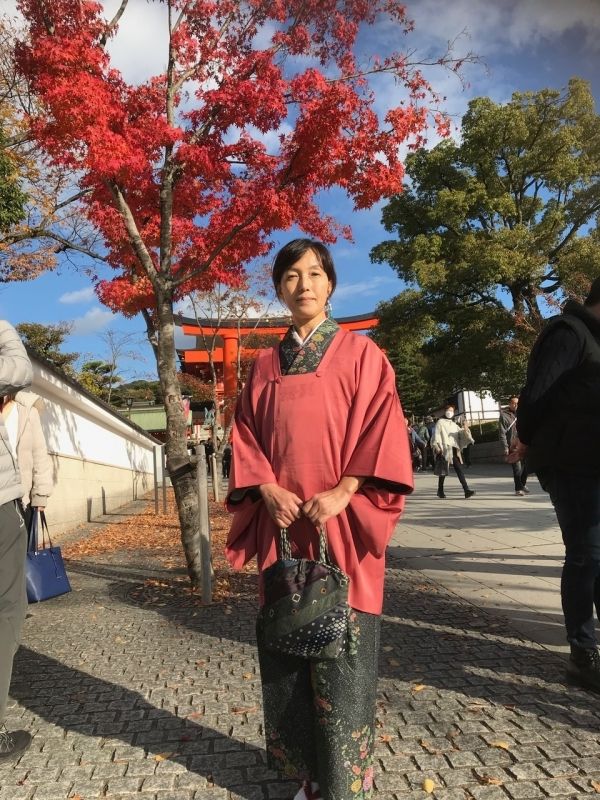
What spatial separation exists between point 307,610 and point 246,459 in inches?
21.2

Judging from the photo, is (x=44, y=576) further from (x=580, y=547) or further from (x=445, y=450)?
(x=445, y=450)

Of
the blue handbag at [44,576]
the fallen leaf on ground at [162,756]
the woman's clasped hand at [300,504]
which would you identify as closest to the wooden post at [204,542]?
the blue handbag at [44,576]

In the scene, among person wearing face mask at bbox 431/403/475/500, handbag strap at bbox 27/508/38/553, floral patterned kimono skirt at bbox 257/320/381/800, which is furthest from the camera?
person wearing face mask at bbox 431/403/475/500

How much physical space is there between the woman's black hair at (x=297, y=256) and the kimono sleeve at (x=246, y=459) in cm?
38

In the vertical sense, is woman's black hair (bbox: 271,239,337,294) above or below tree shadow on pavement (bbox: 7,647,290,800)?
above

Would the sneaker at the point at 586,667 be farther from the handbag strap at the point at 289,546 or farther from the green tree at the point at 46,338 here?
the green tree at the point at 46,338

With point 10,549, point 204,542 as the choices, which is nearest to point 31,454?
point 204,542

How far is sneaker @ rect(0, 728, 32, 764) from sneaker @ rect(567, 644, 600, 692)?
2.52m

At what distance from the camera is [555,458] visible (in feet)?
9.05

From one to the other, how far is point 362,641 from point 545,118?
68.0 ft

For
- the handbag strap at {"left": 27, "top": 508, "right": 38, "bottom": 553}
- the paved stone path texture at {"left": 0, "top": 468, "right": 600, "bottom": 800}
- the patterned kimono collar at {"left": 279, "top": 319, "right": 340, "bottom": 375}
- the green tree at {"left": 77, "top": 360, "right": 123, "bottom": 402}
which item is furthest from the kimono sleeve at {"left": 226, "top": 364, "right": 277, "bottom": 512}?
the green tree at {"left": 77, "top": 360, "right": 123, "bottom": 402}

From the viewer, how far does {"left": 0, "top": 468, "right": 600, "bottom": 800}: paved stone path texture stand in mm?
2111

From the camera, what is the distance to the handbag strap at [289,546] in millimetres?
1796

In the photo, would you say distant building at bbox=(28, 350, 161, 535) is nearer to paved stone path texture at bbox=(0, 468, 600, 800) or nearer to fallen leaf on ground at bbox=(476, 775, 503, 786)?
paved stone path texture at bbox=(0, 468, 600, 800)
